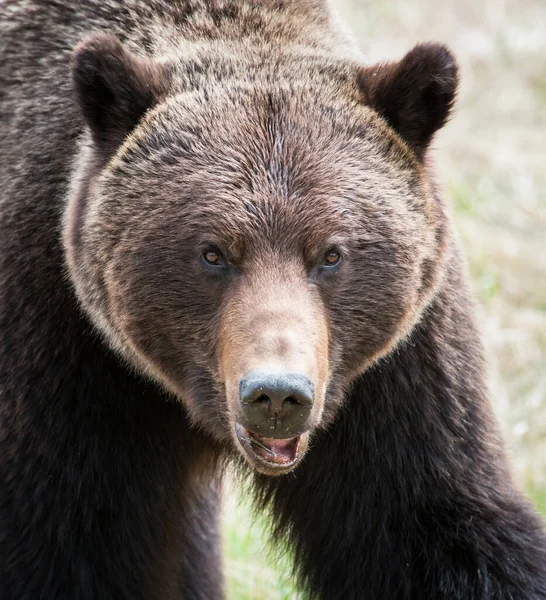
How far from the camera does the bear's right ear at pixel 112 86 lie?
5066mm

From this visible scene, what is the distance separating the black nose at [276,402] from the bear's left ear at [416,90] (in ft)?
4.82

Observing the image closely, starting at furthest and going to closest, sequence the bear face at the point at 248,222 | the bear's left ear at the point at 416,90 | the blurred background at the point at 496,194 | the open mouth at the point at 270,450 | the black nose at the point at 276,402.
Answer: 1. the blurred background at the point at 496,194
2. the bear's left ear at the point at 416,90
3. the bear face at the point at 248,222
4. the open mouth at the point at 270,450
5. the black nose at the point at 276,402

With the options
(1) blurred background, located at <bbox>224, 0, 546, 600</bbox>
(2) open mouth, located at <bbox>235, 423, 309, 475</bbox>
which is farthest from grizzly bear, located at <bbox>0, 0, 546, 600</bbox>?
(1) blurred background, located at <bbox>224, 0, 546, 600</bbox>

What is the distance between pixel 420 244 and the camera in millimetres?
5160

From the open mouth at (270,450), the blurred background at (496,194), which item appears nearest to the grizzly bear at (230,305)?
the open mouth at (270,450)

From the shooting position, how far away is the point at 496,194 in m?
12.5

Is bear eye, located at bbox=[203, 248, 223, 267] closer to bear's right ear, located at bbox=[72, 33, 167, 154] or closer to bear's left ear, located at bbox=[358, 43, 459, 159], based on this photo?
bear's right ear, located at bbox=[72, 33, 167, 154]

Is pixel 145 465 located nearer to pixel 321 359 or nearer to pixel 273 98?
pixel 321 359

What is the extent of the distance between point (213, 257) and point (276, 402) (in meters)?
0.82

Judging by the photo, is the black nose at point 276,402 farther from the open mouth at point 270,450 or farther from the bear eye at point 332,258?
the bear eye at point 332,258

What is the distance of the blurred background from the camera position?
8406 millimetres

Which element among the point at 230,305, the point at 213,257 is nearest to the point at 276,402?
the point at 230,305

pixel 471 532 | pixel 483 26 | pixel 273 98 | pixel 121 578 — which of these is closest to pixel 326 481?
pixel 471 532

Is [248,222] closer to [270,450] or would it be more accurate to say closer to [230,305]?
[230,305]
